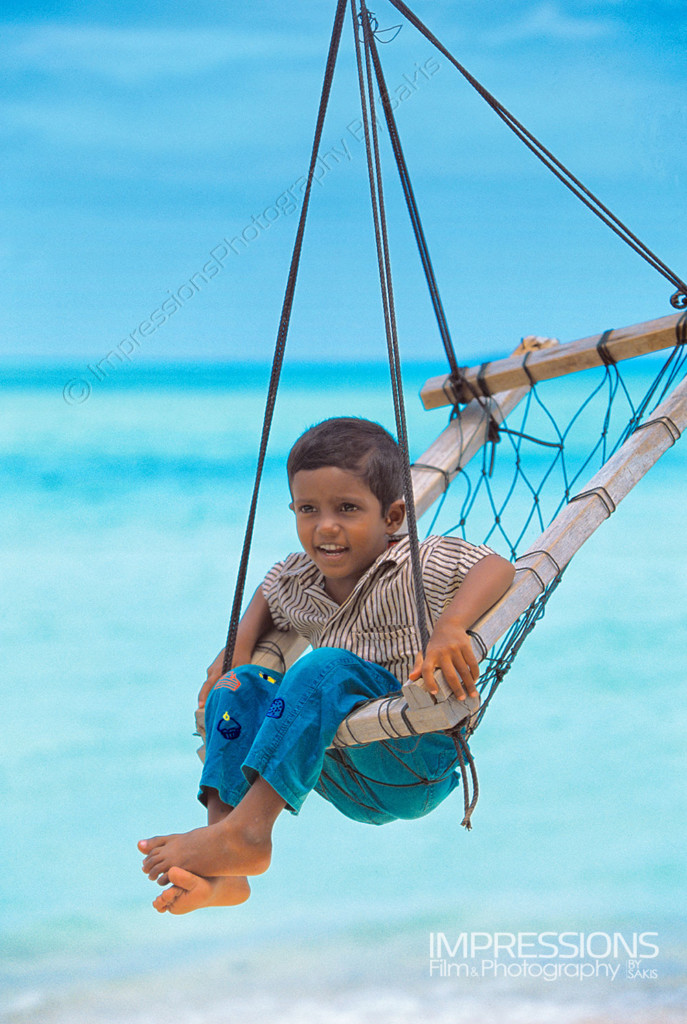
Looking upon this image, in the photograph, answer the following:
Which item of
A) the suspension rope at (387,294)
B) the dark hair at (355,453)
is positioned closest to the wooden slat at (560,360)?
the dark hair at (355,453)

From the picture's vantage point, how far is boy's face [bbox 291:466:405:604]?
1.46 meters

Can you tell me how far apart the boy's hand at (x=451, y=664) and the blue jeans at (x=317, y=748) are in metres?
0.10

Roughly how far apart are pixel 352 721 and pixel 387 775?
0.15 meters

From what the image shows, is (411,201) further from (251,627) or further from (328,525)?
(251,627)

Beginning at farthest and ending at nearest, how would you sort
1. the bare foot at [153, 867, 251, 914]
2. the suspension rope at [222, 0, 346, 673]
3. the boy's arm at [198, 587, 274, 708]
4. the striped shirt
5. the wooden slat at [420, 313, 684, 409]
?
the wooden slat at [420, 313, 684, 409]
the boy's arm at [198, 587, 274, 708]
the striped shirt
the suspension rope at [222, 0, 346, 673]
the bare foot at [153, 867, 251, 914]

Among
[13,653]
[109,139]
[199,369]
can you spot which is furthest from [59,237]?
[13,653]

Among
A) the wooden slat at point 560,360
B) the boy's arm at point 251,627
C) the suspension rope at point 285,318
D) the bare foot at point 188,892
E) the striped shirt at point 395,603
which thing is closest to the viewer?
the bare foot at point 188,892

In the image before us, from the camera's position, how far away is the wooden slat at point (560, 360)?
1.84 metres

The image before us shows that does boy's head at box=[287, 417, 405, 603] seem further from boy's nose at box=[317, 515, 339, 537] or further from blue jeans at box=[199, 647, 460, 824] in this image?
blue jeans at box=[199, 647, 460, 824]

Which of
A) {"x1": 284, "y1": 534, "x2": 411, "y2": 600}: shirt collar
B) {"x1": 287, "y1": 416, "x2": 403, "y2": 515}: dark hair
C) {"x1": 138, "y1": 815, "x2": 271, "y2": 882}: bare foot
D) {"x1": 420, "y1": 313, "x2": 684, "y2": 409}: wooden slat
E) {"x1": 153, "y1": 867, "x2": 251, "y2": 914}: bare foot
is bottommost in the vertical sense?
{"x1": 153, "y1": 867, "x2": 251, "y2": 914}: bare foot

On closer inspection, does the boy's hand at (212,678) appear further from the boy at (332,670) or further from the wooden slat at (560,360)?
the wooden slat at (560,360)

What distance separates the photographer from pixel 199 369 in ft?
22.8

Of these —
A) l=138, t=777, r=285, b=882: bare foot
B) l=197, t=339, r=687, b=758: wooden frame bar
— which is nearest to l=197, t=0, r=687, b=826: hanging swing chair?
l=197, t=339, r=687, b=758: wooden frame bar

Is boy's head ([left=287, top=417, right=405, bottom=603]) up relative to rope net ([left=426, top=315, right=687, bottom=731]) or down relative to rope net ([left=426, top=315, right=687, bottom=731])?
down
